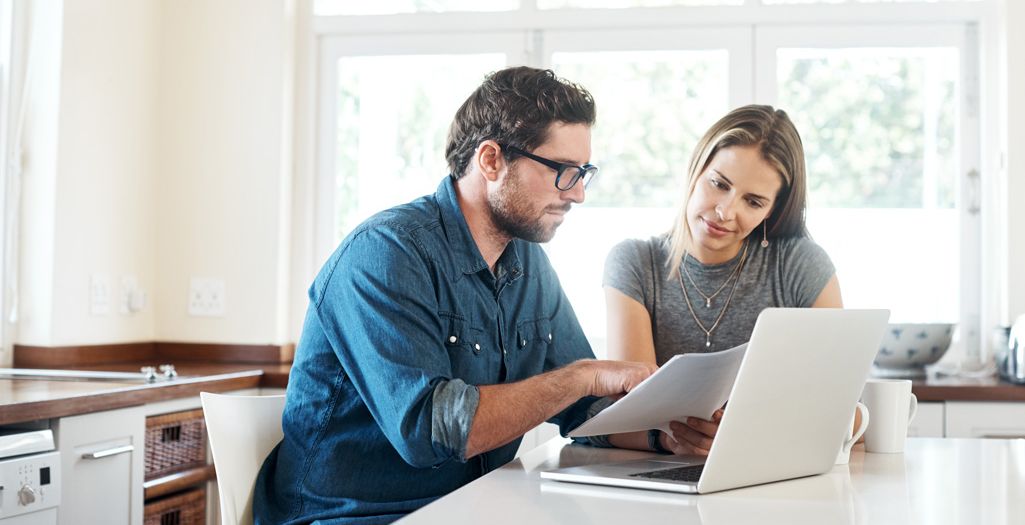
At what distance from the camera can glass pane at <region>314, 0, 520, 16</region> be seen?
3434 millimetres

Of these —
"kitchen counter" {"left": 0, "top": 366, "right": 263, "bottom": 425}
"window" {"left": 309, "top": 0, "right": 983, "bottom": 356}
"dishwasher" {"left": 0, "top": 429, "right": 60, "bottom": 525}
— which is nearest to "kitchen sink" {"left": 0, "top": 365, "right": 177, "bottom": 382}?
"kitchen counter" {"left": 0, "top": 366, "right": 263, "bottom": 425}

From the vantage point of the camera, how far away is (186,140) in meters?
3.45

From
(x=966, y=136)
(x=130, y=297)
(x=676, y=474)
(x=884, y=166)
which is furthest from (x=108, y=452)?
(x=966, y=136)

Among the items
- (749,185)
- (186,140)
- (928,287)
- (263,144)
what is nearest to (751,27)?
(928,287)

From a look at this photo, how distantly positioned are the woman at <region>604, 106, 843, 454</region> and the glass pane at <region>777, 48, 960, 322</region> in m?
1.15

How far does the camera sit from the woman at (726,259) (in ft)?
6.90

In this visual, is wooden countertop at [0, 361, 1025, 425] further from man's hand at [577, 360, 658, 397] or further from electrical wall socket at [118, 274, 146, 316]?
man's hand at [577, 360, 658, 397]

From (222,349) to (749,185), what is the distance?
6.39ft

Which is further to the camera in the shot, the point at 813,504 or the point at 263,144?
the point at 263,144

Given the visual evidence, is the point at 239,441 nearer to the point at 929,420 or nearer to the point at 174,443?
the point at 174,443

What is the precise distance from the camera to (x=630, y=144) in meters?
3.37

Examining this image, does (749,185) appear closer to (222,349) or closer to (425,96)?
(425,96)

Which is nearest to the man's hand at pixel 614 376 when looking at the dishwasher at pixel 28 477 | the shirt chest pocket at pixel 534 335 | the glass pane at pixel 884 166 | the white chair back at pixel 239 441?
the shirt chest pocket at pixel 534 335

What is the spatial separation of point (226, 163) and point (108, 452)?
1350 mm
